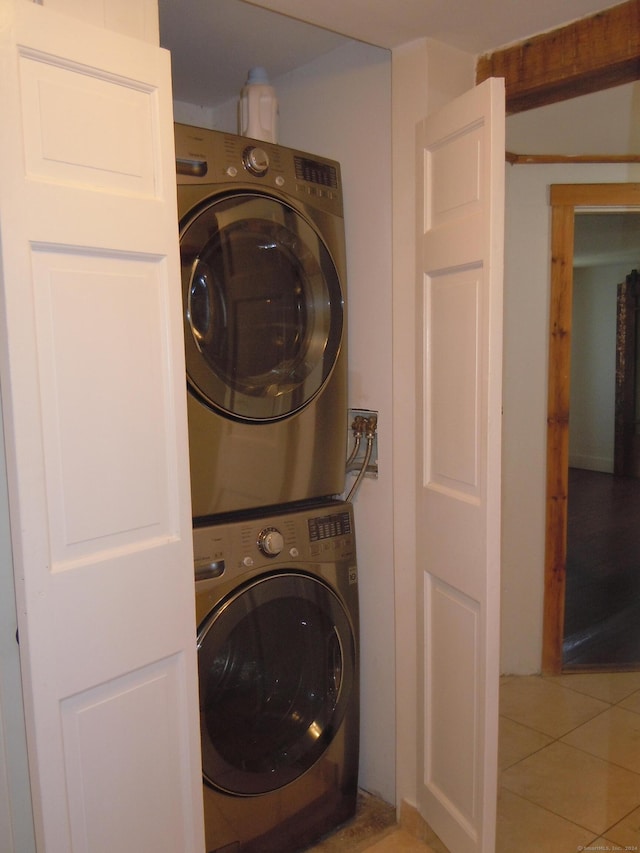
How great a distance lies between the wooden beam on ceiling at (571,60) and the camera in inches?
63.2

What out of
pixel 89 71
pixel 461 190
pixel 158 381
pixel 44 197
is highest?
pixel 89 71

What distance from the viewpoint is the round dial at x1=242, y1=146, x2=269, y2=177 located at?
171 centimetres

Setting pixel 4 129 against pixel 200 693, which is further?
pixel 200 693

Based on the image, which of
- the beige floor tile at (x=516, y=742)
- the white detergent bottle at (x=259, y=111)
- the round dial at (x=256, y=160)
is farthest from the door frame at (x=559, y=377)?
the round dial at (x=256, y=160)

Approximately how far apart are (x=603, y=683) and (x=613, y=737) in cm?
40

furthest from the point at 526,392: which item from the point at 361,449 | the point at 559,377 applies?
the point at 361,449

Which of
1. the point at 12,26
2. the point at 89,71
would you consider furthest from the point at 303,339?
the point at 12,26

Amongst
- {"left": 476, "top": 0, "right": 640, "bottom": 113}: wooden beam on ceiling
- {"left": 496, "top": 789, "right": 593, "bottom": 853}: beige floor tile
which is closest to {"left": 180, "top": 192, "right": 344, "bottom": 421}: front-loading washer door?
{"left": 476, "top": 0, "right": 640, "bottom": 113}: wooden beam on ceiling

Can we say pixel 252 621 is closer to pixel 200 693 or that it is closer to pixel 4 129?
pixel 200 693

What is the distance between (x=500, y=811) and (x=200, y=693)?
1044mm

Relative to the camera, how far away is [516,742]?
2438 millimetres

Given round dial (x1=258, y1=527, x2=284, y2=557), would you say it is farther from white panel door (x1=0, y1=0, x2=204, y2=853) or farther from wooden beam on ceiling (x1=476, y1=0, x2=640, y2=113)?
wooden beam on ceiling (x1=476, y1=0, x2=640, y2=113)

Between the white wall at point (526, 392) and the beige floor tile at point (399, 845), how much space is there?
1.06m

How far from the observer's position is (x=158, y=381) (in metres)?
1.32
